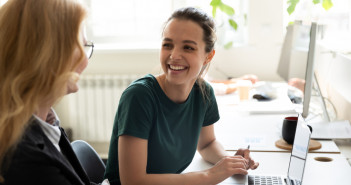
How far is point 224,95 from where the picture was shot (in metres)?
2.55

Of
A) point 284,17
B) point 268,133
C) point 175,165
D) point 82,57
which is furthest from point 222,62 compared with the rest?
point 82,57

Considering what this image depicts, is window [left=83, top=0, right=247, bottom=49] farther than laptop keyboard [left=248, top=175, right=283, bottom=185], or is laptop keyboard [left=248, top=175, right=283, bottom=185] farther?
Answer: window [left=83, top=0, right=247, bottom=49]

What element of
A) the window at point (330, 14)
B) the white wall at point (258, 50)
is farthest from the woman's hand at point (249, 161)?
the window at point (330, 14)

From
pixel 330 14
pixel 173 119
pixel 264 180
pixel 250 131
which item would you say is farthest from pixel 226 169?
pixel 330 14

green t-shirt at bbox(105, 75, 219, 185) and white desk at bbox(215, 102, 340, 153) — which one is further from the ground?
green t-shirt at bbox(105, 75, 219, 185)

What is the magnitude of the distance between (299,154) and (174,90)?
481 millimetres

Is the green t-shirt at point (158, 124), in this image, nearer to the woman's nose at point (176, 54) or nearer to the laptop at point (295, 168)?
the woman's nose at point (176, 54)

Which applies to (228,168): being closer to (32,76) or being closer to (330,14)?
(32,76)

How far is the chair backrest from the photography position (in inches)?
55.6

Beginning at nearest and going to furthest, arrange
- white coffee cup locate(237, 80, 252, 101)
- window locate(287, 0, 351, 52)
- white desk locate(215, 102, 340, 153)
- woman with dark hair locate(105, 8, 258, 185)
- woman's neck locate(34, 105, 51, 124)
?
woman's neck locate(34, 105, 51, 124) < woman with dark hair locate(105, 8, 258, 185) < white desk locate(215, 102, 340, 153) < white coffee cup locate(237, 80, 252, 101) < window locate(287, 0, 351, 52)

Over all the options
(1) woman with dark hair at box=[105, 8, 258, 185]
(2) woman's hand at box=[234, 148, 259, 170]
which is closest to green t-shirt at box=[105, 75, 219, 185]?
(1) woman with dark hair at box=[105, 8, 258, 185]

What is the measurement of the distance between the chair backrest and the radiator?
70.5 inches

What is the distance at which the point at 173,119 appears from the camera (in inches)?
58.1

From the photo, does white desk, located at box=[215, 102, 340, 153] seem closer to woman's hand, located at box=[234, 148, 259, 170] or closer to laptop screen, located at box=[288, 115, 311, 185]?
woman's hand, located at box=[234, 148, 259, 170]
